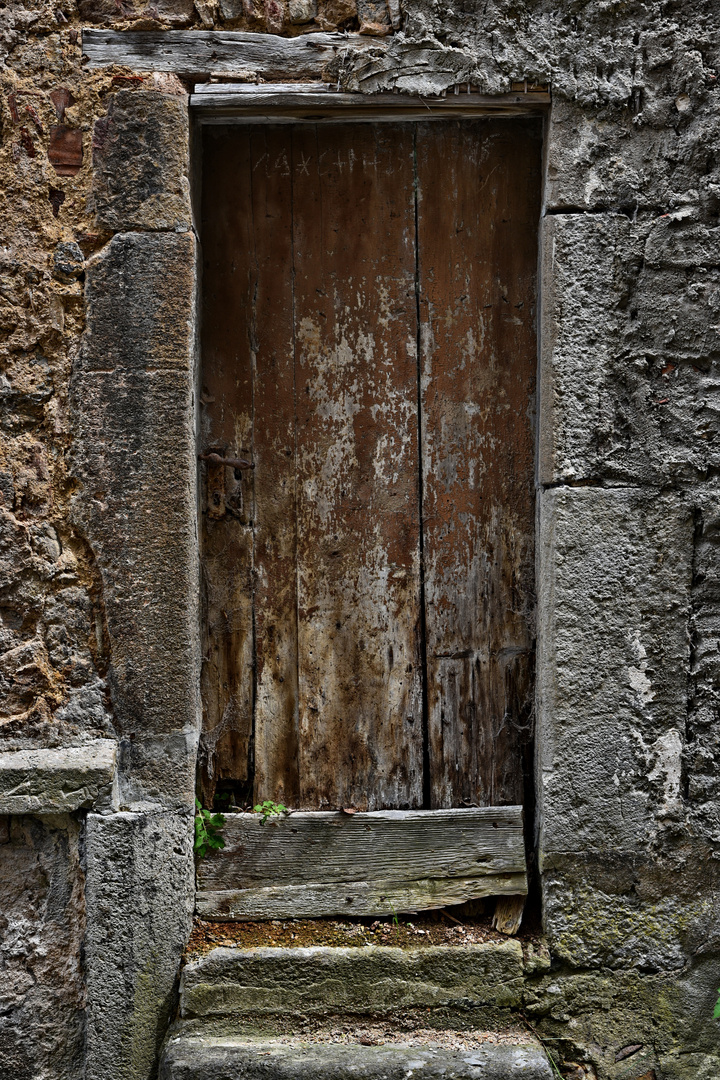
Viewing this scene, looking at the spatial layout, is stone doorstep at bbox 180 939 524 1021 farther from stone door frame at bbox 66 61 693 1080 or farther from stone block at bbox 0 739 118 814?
stone block at bbox 0 739 118 814

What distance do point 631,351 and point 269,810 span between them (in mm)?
1650

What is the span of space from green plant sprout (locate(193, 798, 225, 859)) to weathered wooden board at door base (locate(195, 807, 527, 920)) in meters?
0.03

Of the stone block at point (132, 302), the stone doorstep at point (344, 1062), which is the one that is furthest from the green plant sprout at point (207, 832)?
the stone block at point (132, 302)

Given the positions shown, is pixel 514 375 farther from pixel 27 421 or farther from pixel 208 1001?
pixel 208 1001

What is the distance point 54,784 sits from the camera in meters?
2.00

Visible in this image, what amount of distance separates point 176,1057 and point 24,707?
0.97m

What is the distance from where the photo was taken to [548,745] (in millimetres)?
2096

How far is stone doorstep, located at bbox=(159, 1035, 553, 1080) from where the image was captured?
1.90 metres

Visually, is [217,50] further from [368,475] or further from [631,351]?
[631,351]

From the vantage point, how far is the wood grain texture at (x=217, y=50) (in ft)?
6.63

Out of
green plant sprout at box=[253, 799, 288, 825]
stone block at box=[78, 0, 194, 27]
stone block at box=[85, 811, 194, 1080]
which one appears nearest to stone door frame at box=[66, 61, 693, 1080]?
stone block at box=[85, 811, 194, 1080]

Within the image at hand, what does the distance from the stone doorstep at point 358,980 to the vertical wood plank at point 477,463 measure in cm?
43

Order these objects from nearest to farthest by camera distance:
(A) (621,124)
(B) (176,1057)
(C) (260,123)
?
1. (B) (176,1057)
2. (A) (621,124)
3. (C) (260,123)

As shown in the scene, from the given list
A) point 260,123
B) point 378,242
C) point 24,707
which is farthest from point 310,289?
point 24,707
